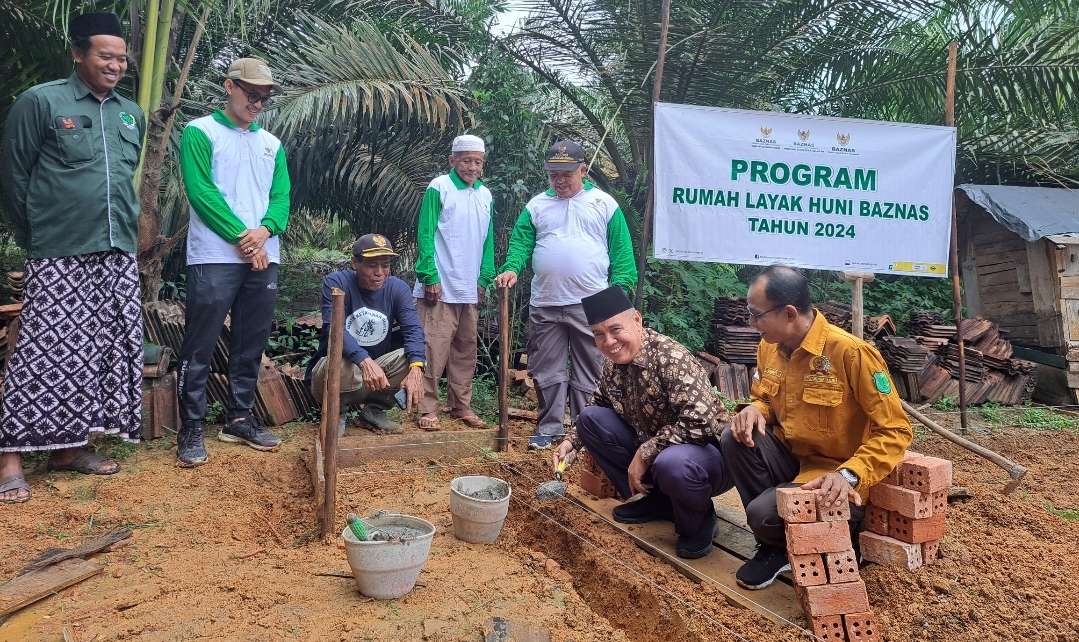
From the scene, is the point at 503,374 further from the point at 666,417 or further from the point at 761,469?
the point at 761,469

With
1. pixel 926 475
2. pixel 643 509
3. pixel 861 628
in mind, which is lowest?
pixel 861 628

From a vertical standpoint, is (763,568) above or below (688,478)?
below

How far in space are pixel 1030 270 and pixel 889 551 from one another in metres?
5.93

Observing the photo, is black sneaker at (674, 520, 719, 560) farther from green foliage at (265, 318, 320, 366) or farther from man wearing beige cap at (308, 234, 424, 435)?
green foliage at (265, 318, 320, 366)

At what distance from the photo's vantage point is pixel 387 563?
256cm

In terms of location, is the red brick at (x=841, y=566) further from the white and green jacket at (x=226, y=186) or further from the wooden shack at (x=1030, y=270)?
the wooden shack at (x=1030, y=270)

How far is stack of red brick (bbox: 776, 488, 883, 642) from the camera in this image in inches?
99.4

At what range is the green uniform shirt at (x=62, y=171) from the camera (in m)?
3.67

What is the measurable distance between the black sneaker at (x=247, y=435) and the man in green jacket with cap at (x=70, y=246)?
28.2 inches

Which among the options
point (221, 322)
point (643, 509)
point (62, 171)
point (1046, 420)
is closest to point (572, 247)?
point (643, 509)

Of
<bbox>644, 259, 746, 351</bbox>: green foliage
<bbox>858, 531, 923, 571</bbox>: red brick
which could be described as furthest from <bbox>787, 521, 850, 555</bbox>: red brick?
<bbox>644, 259, 746, 351</bbox>: green foliage

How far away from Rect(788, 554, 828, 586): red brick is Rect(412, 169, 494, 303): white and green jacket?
3.01 m

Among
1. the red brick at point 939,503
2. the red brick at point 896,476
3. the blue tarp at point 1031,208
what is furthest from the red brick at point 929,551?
the blue tarp at point 1031,208

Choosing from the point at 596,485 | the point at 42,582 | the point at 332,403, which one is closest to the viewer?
the point at 42,582
